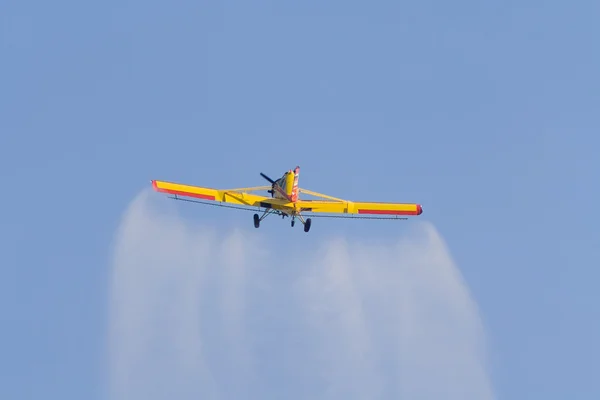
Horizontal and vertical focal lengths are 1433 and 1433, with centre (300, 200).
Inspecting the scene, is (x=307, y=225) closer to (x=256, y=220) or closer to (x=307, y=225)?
(x=307, y=225)

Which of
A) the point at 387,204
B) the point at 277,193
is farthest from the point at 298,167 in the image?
the point at 387,204

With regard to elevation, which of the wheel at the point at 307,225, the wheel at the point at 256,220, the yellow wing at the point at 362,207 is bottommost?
the wheel at the point at 307,225

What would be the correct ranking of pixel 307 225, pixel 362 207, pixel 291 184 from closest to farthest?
pixel 291 184, pixel 307 225, pixel 362 207

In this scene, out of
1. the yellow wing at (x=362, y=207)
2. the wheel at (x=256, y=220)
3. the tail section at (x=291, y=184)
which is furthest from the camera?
the yellow wing at (x=362, y=207)

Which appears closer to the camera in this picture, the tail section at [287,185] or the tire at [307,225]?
the tail section at [287,185]

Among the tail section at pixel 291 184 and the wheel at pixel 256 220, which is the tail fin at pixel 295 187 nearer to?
the tail section at pixel 291 184

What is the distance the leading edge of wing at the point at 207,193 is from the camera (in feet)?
337

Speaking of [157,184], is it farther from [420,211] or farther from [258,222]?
[420,211]

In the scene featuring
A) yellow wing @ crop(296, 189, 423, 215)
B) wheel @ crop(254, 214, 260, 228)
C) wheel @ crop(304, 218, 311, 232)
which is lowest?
wheel @ crop(304, 218, 311, 232)

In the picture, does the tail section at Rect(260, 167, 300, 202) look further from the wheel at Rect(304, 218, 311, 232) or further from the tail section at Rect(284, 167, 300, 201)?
the wheel at Rect(304, 218, 311, 232)

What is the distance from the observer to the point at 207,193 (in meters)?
104

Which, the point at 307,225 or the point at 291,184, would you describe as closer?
the point at 291,184

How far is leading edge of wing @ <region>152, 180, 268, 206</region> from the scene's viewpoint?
103 m

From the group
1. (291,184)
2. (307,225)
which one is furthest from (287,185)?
(307,225)
